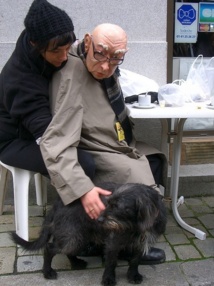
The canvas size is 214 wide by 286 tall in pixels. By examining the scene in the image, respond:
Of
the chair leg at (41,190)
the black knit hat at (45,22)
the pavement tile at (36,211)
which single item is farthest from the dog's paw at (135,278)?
the black knit hat at (45,22)

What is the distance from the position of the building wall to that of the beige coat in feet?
5.08

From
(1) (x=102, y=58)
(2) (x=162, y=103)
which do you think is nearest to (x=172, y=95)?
(2) (x=162, y=103)

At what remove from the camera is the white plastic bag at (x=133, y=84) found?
11.0 ft

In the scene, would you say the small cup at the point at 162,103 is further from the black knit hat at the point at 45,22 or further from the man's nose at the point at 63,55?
the black knit hat at the point at 45,22

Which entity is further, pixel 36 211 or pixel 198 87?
pixel 36 211

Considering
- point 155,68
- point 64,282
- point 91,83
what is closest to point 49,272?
point 64,282

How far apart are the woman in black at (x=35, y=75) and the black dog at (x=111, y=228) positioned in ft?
1.09

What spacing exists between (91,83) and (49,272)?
4.42 ft

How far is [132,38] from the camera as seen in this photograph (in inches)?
165

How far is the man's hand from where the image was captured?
2322 mm

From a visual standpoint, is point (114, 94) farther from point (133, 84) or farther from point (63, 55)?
point (133, 84)

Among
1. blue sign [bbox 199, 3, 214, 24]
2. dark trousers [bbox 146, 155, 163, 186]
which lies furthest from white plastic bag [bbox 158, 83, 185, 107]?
blue sign [bbox 199, 3, 214, 24]

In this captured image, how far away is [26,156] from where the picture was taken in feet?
9.01

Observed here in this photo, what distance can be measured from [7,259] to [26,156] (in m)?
0.84
